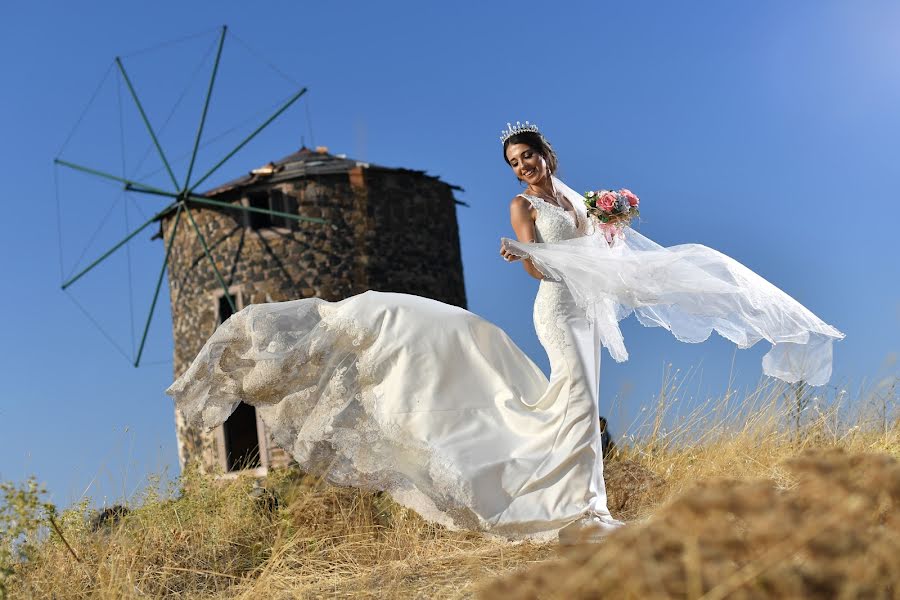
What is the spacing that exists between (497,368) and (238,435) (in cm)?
1184

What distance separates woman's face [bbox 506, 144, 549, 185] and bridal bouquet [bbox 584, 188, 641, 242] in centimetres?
29

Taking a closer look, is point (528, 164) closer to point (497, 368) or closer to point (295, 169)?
point (497, 368)

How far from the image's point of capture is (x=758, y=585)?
1.55m

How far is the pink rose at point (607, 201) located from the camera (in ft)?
15.5

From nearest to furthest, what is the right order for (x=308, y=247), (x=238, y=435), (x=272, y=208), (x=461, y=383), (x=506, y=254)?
(x=506, y=254) < (x=461, y=383) < (x=308, y=247) < (x=272, y=208) < (x=238, y=435)

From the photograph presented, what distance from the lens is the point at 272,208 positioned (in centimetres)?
1358

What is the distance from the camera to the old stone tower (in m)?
13.2

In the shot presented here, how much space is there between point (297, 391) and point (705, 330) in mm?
2197

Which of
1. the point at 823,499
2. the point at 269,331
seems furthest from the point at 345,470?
the point at 823,499

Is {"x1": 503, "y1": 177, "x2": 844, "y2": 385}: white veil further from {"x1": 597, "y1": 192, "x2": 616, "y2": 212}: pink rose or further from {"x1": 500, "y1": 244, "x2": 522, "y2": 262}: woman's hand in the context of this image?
A: {"x1": 597, "y1": 192, "x2": 616, "y2": 212}: pink rose

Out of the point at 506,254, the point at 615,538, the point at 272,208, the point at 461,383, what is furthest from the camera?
the point at 272,208

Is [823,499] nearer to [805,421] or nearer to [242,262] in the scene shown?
[805,421]

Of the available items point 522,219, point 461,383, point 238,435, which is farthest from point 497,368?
point 238,435

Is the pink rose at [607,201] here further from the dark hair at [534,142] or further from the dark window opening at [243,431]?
the dark window opening at [243,431]
